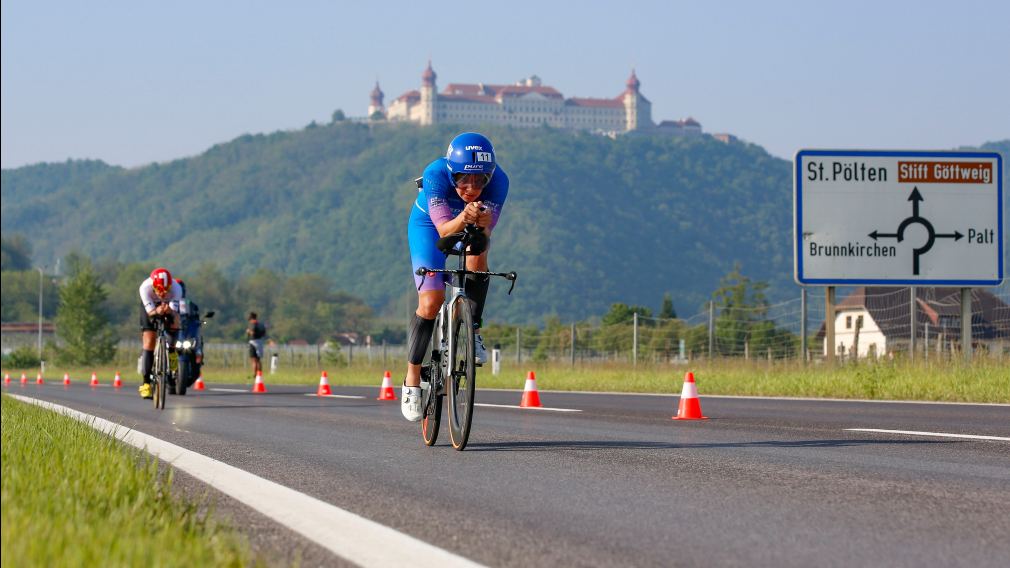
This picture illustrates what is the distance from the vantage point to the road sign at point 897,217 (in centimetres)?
2202

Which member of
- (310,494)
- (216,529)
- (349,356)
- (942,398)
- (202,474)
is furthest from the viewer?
(349,356)

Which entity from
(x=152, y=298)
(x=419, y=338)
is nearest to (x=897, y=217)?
(x=152, y=298)

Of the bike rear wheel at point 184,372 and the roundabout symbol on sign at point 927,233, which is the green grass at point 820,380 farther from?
the bike rear wheel at point 184,372

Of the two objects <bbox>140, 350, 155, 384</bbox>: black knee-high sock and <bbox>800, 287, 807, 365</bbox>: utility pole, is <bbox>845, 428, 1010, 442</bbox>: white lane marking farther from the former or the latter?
<bbox>800, 287, 807, 365</bbox>: utility pole

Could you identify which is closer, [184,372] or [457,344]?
[457,344]

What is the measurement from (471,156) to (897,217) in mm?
15548

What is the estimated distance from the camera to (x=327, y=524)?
5.11m

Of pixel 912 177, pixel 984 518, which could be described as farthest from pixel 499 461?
pixel 912 177

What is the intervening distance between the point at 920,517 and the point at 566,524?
1.38 metres

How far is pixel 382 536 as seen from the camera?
15.8 feet

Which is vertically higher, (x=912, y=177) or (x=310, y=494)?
(x=912, y=177)

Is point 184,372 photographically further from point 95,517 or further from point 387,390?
point 95,517

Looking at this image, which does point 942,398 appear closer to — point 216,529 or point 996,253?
point 996,253

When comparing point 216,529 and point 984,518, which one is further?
point 984,518
